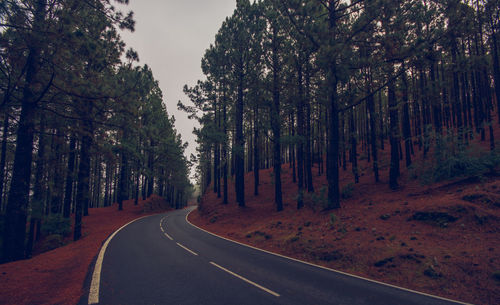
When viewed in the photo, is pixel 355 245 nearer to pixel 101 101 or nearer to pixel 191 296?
pixel 191 296

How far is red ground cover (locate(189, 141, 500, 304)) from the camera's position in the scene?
6148 millimetres

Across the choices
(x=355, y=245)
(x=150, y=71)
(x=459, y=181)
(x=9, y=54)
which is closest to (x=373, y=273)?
(x=355, y=245)

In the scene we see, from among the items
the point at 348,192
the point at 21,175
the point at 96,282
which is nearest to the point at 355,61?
the point at 348,192

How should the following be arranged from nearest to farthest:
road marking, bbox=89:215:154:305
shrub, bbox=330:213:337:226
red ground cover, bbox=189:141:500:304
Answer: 1. road marking, bbox=89:215:154:305
2. red ground cover, bbox=189:141:500:304
3. shrub, bbox=330:213:337:226

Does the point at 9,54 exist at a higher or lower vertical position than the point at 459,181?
higher

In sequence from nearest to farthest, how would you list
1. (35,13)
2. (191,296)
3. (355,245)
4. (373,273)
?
(191,296)
(373,273)
(35,13)
(355,245)

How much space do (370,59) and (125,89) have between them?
38.3 ft

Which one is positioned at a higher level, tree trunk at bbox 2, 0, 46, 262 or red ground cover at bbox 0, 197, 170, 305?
tree trunk at bbox 2, 0, 46, 262

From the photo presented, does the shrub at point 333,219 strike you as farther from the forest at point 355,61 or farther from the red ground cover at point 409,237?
the forest at point 355,61

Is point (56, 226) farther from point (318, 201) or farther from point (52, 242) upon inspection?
point (318, 201)

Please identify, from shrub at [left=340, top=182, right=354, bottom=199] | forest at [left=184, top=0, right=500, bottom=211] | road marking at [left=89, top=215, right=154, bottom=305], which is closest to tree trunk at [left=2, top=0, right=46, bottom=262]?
road marking at [left=89, top=215, right=154, bottom=305]

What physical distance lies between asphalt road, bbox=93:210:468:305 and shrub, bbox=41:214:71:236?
9689mm

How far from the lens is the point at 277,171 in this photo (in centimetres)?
1622

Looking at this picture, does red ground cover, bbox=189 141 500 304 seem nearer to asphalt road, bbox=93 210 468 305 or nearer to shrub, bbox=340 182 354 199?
shrub, bbox=340 182 354 199
